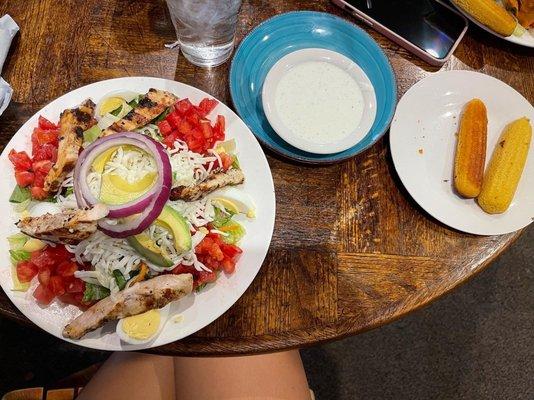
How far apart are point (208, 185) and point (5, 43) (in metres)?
0.71

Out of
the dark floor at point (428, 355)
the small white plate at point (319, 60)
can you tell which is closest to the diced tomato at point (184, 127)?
the small white plate at point (319, 60)

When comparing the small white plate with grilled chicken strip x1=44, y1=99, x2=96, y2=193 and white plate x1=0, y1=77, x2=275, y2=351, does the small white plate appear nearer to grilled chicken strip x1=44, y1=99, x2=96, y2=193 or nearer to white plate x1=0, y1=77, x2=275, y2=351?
white plate x1=0, y1=77, x2=275, y2=351

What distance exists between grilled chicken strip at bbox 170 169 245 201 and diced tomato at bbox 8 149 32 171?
37cm

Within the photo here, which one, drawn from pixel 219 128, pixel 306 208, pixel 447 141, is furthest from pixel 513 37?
pixel 219 128

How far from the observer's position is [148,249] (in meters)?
1.22

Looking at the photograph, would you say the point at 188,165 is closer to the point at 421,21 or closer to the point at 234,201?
the point at 234,201

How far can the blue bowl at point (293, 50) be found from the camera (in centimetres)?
139

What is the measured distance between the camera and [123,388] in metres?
1.44

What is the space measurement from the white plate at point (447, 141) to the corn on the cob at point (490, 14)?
0.15m

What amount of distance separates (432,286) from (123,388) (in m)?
0.88

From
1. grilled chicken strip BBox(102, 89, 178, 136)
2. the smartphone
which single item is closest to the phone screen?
the smartphone

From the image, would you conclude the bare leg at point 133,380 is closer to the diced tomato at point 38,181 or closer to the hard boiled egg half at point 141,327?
the hard boiled egg half at point 141,327

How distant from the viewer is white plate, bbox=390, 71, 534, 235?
1.36m

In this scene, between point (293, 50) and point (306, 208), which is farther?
point (293, 50)
